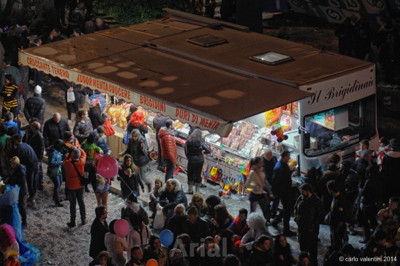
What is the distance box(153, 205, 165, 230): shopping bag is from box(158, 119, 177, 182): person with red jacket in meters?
1.60

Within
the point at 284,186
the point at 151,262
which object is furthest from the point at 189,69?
the point at 151,262

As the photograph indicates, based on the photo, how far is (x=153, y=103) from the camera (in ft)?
48.3

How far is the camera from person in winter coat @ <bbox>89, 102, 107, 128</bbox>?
1742cm

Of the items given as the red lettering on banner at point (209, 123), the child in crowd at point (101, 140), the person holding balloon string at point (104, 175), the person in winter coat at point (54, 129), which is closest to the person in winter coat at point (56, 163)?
the child in crowd at point (101, 140)

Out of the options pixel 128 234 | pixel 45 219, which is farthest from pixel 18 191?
pixel 128 234

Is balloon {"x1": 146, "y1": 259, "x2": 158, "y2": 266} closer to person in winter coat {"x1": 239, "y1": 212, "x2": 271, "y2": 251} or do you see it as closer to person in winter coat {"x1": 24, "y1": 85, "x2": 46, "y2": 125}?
person in winter coat {"x1": 239, "y1": 212, "x2": 271, "y2": 251}

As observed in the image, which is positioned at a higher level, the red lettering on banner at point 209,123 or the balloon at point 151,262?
the red lettering on banner at point 209,123

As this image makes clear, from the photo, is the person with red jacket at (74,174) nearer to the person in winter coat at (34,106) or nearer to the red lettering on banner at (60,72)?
the red lettering on banner at (60,72)

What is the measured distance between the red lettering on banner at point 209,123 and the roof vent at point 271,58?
7.44ft

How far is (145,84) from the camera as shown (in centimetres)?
1529

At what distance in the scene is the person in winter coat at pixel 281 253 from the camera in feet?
39.1

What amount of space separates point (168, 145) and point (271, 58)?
238cm

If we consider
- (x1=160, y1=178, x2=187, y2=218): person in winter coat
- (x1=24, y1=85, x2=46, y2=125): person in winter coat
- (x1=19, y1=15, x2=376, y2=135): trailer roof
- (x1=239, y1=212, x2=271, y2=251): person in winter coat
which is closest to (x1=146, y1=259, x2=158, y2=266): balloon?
(x1=239, y1=212, x2=271, y2=251): person in winter coat

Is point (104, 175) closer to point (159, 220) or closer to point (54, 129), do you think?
point (159, 220)
